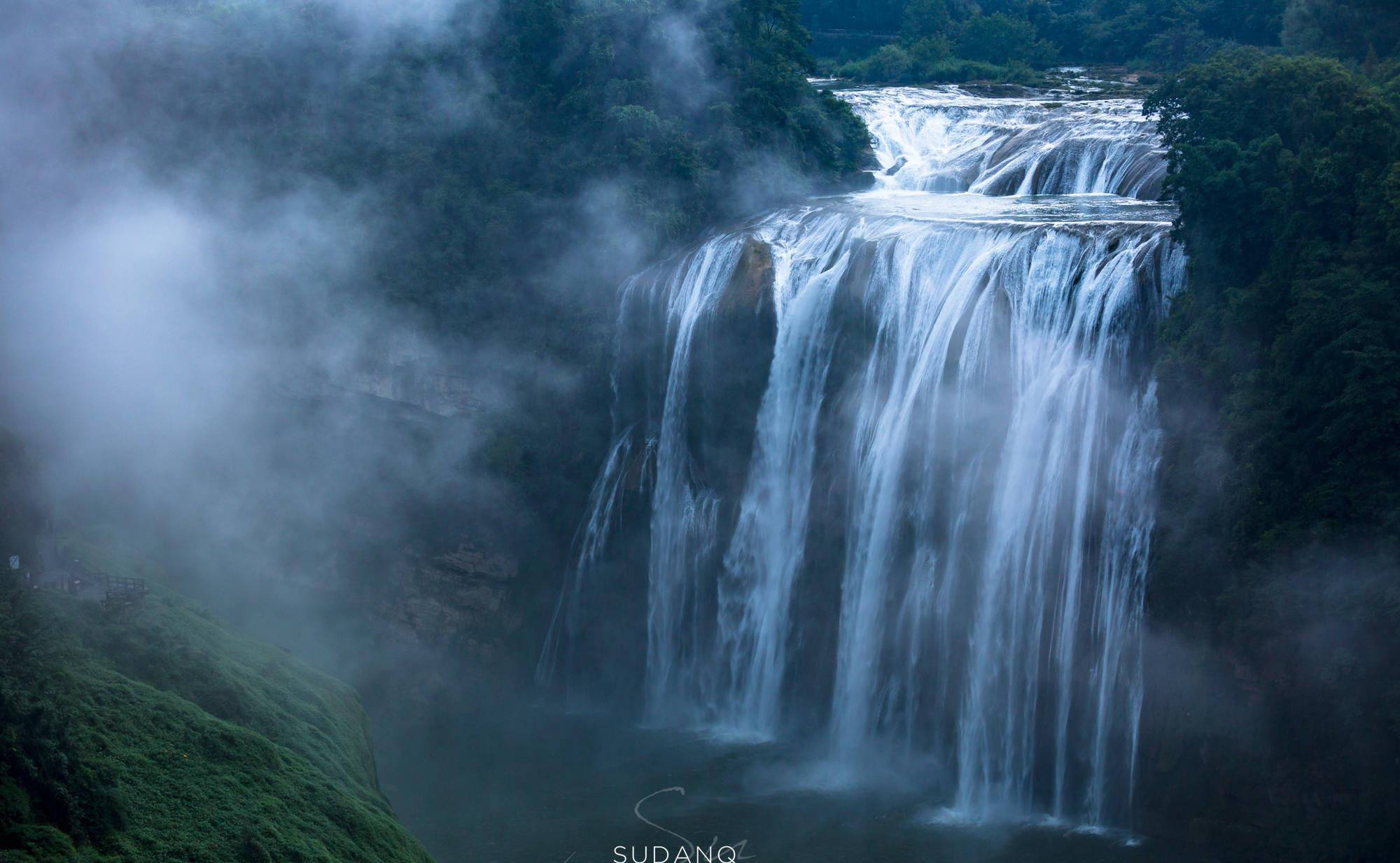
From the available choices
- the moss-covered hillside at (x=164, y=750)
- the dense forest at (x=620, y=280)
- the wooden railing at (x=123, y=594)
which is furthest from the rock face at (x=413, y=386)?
the wooden railing at (x=123, y=594)

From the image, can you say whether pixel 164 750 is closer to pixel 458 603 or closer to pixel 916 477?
pixel 916 477

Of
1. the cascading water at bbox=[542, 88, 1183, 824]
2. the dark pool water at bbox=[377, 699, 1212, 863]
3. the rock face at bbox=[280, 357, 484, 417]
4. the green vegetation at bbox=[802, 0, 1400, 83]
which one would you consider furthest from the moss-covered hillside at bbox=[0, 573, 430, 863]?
the green vegetation at bbox=[802, 0, 1400, 83]

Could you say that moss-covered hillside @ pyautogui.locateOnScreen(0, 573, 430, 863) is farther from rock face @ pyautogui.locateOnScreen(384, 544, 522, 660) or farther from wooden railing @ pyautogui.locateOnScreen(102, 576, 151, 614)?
rock face @ pyautogui.locateOnScreen(384, 544, 522, 660)

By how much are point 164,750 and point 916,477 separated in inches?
586

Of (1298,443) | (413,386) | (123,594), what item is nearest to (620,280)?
(413,386)

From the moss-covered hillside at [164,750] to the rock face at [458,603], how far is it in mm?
10063

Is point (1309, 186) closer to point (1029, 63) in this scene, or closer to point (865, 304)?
point (865, 304)

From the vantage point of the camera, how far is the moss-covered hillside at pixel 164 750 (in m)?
15.1

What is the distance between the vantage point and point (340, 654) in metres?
34.0

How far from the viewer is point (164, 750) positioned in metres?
17.4

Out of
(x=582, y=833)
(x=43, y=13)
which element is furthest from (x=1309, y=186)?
(x=43, y=13)

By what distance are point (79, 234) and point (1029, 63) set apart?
107ft

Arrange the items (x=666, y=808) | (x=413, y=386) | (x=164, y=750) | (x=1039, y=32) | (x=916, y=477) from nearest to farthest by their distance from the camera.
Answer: (x=164, y=750) < (x=666, y=808) < (x=916, y=477) < (x=413, y=386) < (x=1039, y=32)
